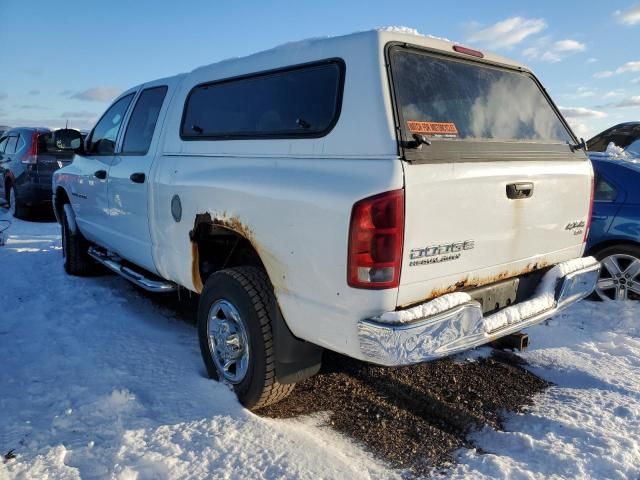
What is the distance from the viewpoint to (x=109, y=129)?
4.81 meters

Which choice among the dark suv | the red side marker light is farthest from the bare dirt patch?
the dark suv

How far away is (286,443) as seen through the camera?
256cm

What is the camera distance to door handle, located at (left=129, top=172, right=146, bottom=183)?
3.78 meters

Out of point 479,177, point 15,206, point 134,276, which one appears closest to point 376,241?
point 479,177

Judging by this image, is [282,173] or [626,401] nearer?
[282,173]

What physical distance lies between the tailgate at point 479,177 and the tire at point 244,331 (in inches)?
33.3

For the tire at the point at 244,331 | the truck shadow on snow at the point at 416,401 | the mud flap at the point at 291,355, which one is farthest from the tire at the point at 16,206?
the mud flap at the point at 291,355

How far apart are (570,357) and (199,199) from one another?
2.90 m

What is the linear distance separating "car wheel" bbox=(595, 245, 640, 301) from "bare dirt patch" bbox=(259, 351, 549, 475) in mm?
1723

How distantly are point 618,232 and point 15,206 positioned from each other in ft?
32.7

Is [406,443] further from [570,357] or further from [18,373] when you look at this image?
[18,373]

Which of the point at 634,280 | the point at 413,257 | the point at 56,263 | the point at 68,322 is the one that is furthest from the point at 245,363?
the point at 56,263

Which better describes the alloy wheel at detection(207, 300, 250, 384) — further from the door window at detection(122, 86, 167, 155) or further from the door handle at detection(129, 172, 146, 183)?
the door window at detection(122, 86, 167, 155)

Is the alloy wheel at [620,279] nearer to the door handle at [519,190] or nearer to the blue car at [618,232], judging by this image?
the blue car at [618,232]
